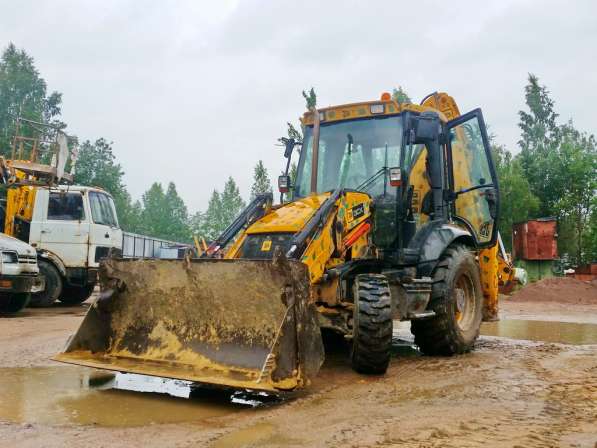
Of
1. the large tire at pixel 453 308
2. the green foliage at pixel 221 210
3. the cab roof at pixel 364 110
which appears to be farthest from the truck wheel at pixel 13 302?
the green foliage at pixel 221 210

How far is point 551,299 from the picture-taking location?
57.1 ft

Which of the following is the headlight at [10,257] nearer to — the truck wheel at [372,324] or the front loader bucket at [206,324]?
the front loader bucket at [206,324]

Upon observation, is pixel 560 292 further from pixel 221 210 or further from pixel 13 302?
pixel 221 210

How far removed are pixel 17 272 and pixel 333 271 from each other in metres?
7.57

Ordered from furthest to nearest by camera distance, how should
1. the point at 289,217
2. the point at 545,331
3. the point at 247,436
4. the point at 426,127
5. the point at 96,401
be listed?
1. the point at 545,331
2. the point at 426,127
3. the point at 289,217
4. the point at 96,401
5. the point at 247,436

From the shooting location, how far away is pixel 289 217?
6176 millimetres

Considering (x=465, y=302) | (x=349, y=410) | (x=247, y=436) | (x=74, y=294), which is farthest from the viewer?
(x=74, y=294)

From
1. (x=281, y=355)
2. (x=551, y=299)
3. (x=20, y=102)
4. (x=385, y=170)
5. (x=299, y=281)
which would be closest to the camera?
(x=281, y=355)

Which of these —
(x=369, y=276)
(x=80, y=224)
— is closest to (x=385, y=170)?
(x=369, y=276)

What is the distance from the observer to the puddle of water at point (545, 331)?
8914 millimetres

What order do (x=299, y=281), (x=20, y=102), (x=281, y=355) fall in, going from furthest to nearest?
(x=20, y=102)
(x=299, y=281)
(x=281, y=355)

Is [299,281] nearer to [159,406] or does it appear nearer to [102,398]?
[159,406]

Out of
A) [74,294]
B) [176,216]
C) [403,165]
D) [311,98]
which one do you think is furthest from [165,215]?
[403,165]

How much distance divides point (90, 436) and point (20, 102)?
137ft
